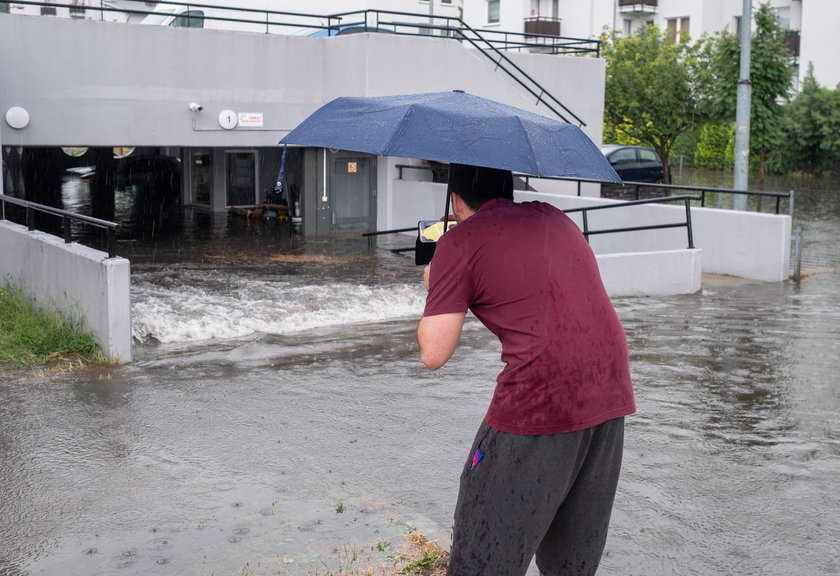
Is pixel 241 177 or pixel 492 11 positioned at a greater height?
pixel 492 11

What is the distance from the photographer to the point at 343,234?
2195 cm

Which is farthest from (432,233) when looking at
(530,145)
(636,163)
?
(636,163)

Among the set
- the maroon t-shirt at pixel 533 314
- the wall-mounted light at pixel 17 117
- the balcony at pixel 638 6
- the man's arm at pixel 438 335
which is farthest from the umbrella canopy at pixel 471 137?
the balcony at pixel 638 6

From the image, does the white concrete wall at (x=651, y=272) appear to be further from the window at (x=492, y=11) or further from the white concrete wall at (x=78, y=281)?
the window at (x=492, y=11)

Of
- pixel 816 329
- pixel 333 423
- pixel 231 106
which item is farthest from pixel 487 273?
pixel 231 106

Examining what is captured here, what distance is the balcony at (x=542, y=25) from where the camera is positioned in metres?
53.7

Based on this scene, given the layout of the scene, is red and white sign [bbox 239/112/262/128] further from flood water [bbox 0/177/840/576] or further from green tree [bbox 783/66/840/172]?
green tree [bbox 783/66/840/172]

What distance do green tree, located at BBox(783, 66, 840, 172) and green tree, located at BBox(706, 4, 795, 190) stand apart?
18288 millimetres

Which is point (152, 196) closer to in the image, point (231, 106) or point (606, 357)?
point (231, 106)

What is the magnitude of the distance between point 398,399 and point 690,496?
9.31 ft

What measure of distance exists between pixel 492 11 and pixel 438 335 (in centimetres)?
5666

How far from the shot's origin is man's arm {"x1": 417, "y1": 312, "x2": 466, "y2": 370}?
3.27 m

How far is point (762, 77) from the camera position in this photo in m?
22.4

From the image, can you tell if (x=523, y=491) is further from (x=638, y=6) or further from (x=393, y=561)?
(x=638, y=6)
